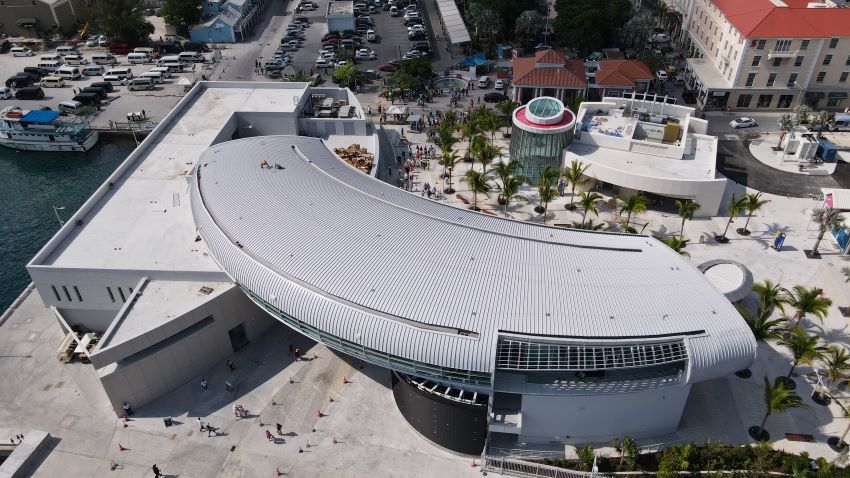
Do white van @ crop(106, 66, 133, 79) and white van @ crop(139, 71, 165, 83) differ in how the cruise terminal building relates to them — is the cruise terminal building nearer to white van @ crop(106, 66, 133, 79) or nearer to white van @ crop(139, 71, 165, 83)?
white van @ crop(139, 71, 165, 83)

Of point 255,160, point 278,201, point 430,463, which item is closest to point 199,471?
point 430,463

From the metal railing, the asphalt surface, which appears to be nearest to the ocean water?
the metal railing

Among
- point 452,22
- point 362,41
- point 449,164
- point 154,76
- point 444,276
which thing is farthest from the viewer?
point 452,22

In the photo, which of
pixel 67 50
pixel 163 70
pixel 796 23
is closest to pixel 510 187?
pixel 796 23

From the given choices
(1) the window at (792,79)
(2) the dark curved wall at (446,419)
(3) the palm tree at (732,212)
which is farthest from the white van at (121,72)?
(1) the window at (792,79)

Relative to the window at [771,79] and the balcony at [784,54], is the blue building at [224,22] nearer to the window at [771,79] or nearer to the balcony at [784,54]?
the balcony at [784,54]

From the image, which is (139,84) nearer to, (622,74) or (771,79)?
(622,74)
